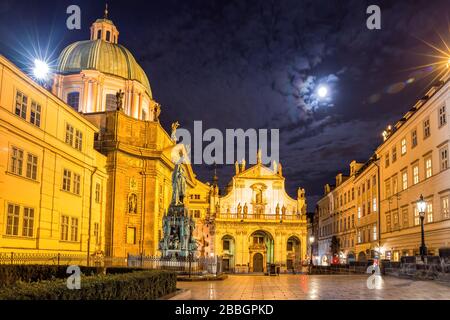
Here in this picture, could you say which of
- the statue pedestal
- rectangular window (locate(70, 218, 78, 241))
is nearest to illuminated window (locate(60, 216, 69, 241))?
rectangular window (locate(70, 218, 78, 241))

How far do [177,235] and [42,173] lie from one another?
9.68 m

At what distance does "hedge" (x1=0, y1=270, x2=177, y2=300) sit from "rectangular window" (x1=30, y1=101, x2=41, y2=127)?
1928cm

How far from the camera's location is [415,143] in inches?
1528

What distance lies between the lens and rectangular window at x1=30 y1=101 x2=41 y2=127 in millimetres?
30967

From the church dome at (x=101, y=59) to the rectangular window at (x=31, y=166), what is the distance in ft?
86.6

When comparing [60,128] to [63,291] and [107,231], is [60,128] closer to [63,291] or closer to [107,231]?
[107,231]

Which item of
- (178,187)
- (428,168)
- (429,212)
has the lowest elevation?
(429,212)

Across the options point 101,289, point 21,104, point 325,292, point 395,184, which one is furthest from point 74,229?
point 395,184

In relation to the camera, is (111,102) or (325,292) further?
(111,102)

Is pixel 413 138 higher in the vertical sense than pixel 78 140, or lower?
higher

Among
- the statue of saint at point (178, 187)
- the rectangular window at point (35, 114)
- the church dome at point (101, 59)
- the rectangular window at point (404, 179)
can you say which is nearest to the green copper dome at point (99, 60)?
the church dome at point (101, 59)

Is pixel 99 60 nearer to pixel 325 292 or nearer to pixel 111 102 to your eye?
pixel 111 102

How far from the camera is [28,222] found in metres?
29.8
